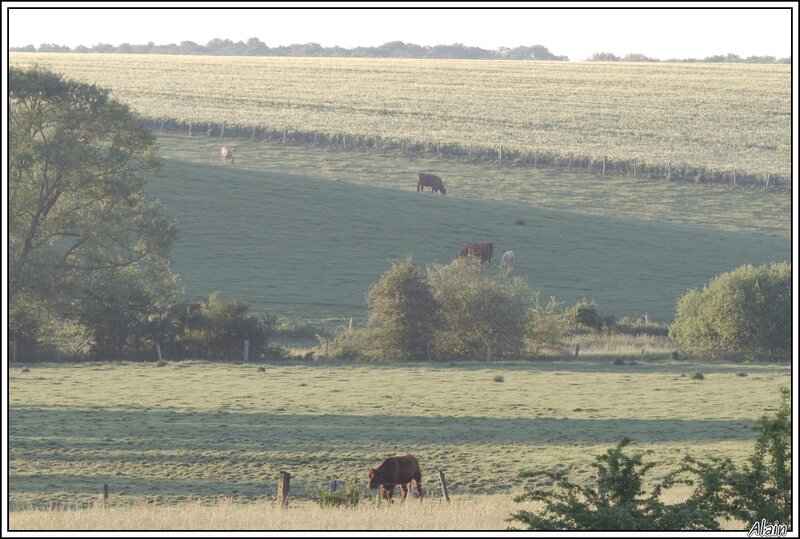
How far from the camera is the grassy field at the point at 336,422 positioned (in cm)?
2692

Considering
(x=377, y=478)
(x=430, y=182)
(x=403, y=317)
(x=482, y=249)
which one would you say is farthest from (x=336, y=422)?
(x=430, y=182)

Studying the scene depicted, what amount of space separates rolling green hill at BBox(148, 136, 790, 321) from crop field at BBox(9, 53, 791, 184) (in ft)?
48.9

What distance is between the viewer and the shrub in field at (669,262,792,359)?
163 feet

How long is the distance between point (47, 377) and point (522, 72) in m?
110

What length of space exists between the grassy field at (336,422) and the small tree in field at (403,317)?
11.3 ft

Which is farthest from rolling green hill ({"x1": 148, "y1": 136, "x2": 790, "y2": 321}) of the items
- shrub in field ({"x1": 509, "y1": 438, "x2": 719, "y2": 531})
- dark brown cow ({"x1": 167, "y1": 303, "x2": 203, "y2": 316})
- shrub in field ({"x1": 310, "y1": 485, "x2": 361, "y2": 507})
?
shrub in field ({"x1": 509, "y1": 438, "x2": 719, "y2": 531})

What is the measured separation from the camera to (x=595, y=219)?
245 ft

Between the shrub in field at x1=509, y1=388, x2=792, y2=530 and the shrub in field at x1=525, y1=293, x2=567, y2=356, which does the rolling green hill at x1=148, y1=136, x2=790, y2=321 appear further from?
the shrub in field at x1=509, y1=388, x2=792, y2=530

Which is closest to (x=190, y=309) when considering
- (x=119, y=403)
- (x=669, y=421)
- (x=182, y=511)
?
(x=119, y=403)

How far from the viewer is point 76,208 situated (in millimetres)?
49219

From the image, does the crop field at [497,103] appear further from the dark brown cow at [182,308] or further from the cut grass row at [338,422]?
the cut grass row at [338,422]

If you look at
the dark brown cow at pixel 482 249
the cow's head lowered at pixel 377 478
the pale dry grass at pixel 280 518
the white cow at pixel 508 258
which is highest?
the pale dry grass at pixel 280 518

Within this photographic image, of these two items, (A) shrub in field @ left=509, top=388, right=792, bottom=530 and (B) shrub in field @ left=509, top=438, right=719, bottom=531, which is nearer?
(B) shrub in field @ left=509, top=438, right=719, bottom=531

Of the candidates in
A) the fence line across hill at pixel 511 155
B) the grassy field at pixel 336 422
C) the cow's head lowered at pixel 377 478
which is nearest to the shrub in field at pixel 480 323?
the grassy field at pixel 336 422
